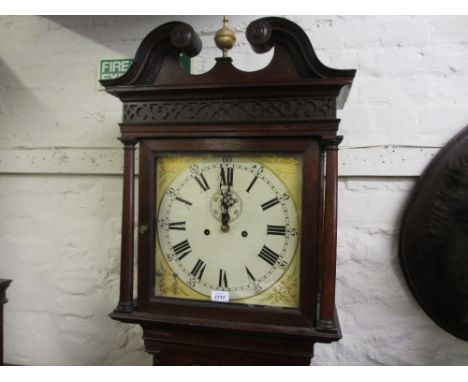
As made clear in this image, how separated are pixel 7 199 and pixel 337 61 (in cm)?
129

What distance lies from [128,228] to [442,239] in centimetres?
92

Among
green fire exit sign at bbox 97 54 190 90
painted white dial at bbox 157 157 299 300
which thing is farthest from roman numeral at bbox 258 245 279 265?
green fire exit sign at bbox 97 54 190 90

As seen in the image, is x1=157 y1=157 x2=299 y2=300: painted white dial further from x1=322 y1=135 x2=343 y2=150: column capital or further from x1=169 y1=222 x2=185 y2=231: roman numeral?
x1=322 y1=135 x2=343 y2=150: column capital

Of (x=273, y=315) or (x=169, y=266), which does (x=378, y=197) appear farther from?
(x=169, y=266)

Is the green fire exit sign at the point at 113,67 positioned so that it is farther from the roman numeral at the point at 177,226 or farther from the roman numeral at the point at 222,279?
the roman numeral at the point at 222,279

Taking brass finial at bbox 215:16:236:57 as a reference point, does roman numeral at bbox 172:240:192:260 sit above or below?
below

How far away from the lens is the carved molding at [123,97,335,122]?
848 millimetres

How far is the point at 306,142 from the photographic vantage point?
855 mm

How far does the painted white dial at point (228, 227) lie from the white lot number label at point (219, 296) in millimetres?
11

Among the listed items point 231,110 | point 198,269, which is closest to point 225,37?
point 231,110

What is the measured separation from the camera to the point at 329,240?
2.78ft

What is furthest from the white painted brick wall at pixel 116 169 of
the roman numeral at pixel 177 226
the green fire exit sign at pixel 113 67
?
the roman numeral at pixel 177 226

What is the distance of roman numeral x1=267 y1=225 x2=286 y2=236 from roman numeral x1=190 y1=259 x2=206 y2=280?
0.19 m
